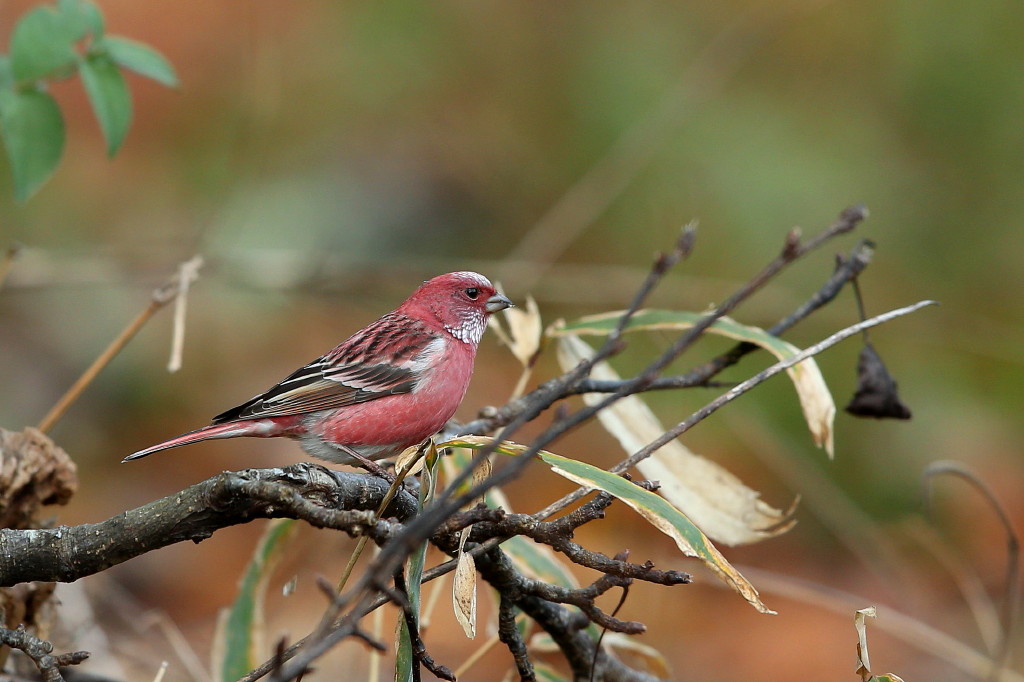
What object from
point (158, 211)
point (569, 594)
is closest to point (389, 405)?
point (569, 594)

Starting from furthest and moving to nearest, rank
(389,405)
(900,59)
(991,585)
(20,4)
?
(20,4), (900,59), (991,585), (389,405)

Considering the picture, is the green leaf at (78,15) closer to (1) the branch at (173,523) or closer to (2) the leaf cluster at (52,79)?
(2) the leaf cluster at (52,79)

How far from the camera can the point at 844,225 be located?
99.2 inches

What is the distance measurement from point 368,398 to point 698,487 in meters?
1.32

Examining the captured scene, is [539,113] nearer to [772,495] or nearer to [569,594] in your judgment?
[772,495]

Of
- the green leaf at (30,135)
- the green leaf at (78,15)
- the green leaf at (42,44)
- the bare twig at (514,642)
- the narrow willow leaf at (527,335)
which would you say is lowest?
the bare twig at (514,642)

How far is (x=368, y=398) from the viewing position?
3969 mm

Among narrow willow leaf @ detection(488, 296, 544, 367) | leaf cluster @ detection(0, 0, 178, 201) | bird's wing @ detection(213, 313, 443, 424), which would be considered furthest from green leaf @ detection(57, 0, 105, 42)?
narrow willow leaf @ detection(488, 296, 544, 367)

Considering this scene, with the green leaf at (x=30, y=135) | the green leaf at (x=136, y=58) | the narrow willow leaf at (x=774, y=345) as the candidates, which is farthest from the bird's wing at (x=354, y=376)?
the green leaf at (x=136, y=58)

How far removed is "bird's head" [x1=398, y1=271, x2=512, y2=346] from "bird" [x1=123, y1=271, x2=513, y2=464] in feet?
0.16

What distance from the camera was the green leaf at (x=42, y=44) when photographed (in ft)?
10.9

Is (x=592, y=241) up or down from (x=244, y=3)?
down

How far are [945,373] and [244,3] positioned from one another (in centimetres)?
684

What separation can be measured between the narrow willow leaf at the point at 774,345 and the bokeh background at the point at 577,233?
4.14ft
